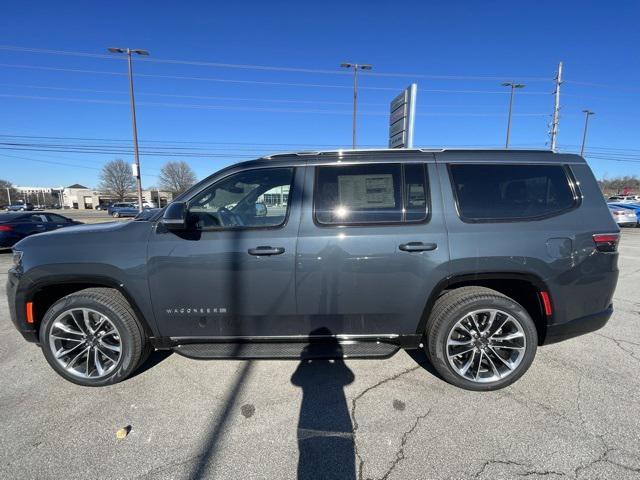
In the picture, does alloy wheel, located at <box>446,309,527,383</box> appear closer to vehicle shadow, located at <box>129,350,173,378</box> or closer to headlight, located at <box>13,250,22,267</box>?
vehicle shadow, located at <box>129,350,173,378</box>

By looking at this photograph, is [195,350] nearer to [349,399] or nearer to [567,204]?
[349,399]

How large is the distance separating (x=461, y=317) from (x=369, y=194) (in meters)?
1.27

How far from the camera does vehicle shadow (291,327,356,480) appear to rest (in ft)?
6.40

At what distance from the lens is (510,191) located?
8.81ft

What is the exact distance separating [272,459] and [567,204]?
297 cm

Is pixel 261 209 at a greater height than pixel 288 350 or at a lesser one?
greater

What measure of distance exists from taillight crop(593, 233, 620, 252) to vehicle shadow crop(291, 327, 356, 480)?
2.27m

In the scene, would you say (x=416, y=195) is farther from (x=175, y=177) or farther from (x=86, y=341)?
(x=175, y=177)

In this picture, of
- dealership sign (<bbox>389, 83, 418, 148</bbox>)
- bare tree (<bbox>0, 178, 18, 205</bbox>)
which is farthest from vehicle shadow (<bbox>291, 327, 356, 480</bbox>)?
bare tree (<bbox>0, 178, 18, 205</bbox>)

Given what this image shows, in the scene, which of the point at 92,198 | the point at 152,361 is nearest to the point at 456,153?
the point at 152,361

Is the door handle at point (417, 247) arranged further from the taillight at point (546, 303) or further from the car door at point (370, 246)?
the taillight at point (546, 303)

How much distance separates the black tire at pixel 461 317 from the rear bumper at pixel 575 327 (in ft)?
0.54

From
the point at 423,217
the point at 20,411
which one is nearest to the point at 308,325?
the point at 423,217

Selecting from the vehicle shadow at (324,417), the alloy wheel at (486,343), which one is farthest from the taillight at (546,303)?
the vehicle shadow at (324,417)
